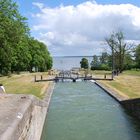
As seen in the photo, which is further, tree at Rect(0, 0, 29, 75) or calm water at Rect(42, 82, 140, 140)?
tree at Rect(0, 0, 29, 75)

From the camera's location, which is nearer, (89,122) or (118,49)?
(89,122)

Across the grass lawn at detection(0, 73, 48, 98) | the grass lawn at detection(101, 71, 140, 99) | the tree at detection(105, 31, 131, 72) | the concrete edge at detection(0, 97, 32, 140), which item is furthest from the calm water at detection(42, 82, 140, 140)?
the tree at detection(105, 31, 131, 72)

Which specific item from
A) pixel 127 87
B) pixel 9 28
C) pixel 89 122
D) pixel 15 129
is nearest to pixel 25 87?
pixel 9 28

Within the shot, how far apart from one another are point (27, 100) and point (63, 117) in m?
10.4

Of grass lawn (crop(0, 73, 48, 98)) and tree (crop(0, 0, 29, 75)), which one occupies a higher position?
tree (crop(0, 0, 29, 75))

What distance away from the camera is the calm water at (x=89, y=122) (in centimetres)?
2153

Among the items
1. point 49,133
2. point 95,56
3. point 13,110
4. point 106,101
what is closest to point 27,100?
point 13,110

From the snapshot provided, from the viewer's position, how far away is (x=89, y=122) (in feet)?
84.6

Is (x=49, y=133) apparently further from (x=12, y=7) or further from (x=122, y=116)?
(x=12, y=7)

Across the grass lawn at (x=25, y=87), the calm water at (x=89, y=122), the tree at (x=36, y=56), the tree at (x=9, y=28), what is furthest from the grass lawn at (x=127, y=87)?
the tree at (x=36, y=56)

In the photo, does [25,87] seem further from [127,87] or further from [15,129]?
[15,129]

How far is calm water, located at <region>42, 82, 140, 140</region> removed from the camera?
70.6 feet

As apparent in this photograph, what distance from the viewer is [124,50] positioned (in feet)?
296

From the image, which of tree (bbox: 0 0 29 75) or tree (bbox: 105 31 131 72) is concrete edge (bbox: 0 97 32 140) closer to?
tree (bbox: 0 0 29 75)
